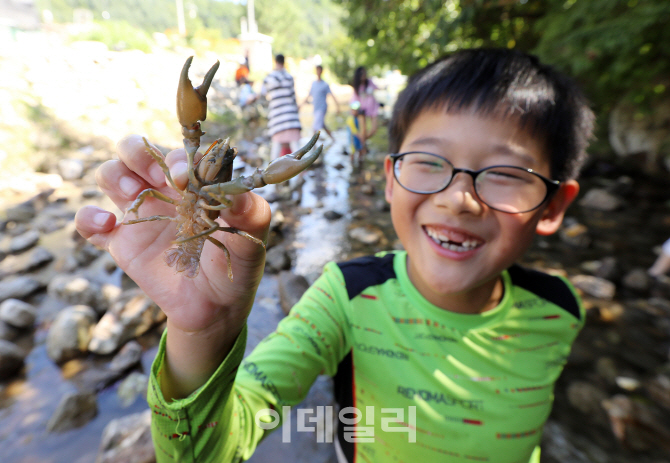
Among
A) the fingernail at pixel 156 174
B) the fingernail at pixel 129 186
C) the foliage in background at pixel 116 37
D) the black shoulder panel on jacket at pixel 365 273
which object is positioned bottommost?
the black shoulder panel on jacket at pixel 365 273

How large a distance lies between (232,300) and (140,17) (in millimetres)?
83705

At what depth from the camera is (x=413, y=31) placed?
306 inches

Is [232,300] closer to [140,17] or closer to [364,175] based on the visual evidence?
[364,175]

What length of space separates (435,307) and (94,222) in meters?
1.35

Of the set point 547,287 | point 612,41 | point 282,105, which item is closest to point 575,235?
point 612,41

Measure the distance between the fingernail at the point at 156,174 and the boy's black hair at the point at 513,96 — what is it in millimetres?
1119

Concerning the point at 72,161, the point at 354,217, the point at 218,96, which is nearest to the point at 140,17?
the point at 218,96

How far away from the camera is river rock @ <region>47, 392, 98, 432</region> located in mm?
2242

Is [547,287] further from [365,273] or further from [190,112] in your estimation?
[190,112]

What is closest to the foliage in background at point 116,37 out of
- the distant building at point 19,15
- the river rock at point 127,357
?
the distant building at point 19,15

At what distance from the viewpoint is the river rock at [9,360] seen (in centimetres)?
255

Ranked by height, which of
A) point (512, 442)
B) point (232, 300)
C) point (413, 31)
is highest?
point (413, 31)

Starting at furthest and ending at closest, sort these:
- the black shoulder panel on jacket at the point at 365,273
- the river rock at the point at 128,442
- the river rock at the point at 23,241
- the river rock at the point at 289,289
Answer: the river rock at the point at 23,241 → the river rock at the point at 289,289 → the river rock at the point at 128,442 → the black shoulder panel on jacket at the point at 365,273

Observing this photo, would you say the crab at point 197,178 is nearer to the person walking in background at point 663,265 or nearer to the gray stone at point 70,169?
the person walking in background at point 663,265
